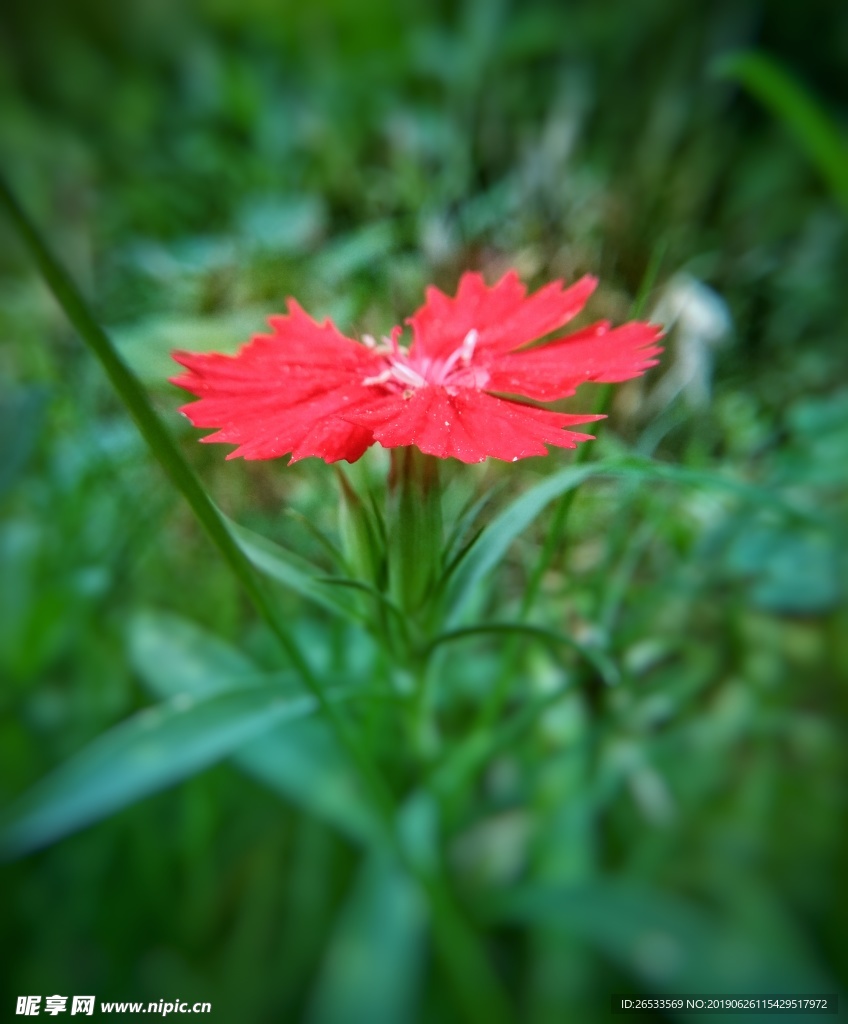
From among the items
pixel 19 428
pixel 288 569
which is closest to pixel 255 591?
pixel 288 569

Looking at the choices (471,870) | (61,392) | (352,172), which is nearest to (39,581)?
(61,392)

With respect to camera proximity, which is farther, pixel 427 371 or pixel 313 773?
pixel 313 773

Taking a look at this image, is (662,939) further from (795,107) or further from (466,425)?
(795,107)

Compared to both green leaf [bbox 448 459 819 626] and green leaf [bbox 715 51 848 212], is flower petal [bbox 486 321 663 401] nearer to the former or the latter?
green leaf [bbox 448 459 819 626]

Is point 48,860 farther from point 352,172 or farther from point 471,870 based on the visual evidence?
point 352,172

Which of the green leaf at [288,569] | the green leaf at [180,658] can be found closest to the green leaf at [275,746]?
the green leaf at [180,658]

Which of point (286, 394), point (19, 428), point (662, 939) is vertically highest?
point (19, 428)

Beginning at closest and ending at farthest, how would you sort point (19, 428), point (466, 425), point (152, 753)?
point (466, 425) < point (152, 753) < point (19, 428)
